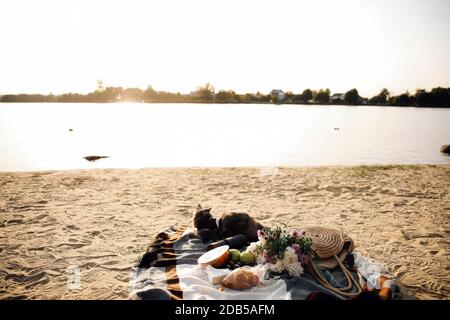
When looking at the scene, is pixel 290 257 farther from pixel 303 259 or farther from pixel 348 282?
pixel 348 282

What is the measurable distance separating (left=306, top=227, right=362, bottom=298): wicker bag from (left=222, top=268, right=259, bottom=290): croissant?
778 mm

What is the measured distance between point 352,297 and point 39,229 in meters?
5.78

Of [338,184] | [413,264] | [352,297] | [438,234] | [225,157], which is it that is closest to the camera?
[352,297]

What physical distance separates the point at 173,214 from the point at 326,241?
3971 millimetres

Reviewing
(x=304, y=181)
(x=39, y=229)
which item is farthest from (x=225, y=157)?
(x=39, y=229)

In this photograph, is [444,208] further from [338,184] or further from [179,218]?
[179,218]

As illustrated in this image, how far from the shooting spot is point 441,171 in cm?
1352

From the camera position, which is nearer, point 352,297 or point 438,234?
point 352,297

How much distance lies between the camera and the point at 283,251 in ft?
13.8

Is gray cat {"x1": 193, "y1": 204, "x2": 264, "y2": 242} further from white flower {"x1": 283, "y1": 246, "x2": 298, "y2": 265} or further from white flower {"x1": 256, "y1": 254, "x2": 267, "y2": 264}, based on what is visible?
white flower {"x1": 283, "y1": 246, "x2": 298, "y2": 265}

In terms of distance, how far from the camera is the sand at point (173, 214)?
4.84 meters

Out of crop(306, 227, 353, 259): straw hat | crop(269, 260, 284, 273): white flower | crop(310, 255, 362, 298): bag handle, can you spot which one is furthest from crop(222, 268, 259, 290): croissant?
crop(306, 227, 353, 259): straw hat

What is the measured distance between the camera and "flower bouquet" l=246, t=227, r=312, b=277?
13.4 ft

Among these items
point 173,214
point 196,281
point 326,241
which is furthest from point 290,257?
point 173,214
